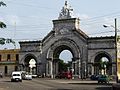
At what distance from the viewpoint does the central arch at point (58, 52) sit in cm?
9131

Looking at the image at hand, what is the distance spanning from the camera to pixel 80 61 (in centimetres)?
9081

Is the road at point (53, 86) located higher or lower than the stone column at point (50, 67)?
lower

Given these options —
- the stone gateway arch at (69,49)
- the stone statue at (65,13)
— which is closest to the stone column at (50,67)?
the stone gateway arch at (69,49)

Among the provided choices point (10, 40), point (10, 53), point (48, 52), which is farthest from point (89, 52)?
point (10, 40)

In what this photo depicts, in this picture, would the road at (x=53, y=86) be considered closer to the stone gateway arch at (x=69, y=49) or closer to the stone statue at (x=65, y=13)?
the stone gateway arch at (x=69, y=49)

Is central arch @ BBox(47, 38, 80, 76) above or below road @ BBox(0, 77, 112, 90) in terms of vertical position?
above

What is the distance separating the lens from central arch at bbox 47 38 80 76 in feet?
300

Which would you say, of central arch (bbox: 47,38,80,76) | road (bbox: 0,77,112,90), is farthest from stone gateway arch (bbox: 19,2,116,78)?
road (bbox: 0,77,112,90)

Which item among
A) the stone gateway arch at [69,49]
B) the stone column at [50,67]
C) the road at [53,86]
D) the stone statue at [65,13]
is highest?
the stone statue at [65,13]

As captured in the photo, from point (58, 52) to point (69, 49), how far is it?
407 centimetres

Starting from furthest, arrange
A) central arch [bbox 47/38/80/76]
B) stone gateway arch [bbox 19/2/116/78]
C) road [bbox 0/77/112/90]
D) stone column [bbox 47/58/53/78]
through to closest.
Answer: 1. stone column [bbox 47/58/53/78]
2. central arch [bbox 47/38/80/76]
3. stone gateway arch [bbox 19/2/116/78]
4. road [bbox 0/77/112/90]

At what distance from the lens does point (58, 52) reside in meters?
96.6

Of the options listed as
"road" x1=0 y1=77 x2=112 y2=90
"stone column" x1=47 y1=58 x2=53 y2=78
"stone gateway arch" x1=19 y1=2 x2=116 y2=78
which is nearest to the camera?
"road" x1=0 y1=77 x2=112 y2=90

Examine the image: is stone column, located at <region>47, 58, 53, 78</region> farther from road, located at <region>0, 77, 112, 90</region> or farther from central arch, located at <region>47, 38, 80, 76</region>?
road, located at <region>0, 77, 112, 90</region>
